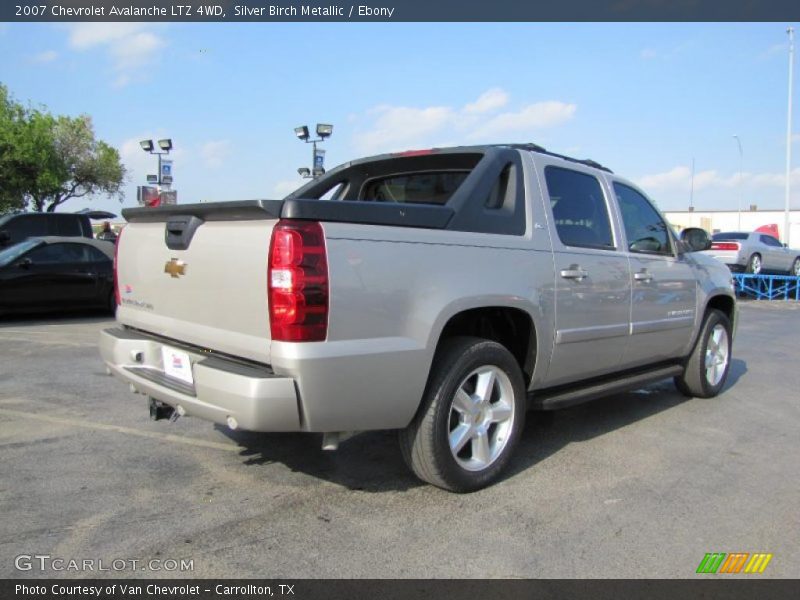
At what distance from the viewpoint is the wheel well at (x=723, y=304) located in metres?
6.05

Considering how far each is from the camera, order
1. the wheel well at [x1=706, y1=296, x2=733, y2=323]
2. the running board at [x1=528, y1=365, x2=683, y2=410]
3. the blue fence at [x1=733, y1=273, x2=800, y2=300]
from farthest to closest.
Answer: the blue fence at [x1=733, y1=273, x2=800, y2=300] → the wheel well at [x1=706, y1=296, x2=733, y2=323] → the running board at [x1=528, y1=365, x2=683, y2=410]

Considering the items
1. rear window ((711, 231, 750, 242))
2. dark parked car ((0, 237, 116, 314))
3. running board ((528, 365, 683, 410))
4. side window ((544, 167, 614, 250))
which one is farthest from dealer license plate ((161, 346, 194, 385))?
rear window ((711, 231, 750, 242))

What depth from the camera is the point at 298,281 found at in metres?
2.74

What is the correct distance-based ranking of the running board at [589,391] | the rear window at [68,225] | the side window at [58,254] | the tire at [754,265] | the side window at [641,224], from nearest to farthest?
the running board at [589,391], the side window at [641,224], the side window at [58,254], the rear window at [68,225], the tire at [754,265]

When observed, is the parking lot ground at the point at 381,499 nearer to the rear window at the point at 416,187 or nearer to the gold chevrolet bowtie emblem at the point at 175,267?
the gold chevrolet bowtie emblem at the point at 175,267

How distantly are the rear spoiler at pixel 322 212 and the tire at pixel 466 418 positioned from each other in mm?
706

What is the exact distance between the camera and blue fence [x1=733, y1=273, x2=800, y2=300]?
18.1 m

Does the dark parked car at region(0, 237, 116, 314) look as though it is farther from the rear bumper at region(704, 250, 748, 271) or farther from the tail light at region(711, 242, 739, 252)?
the tail light at region(711, 242, 739, 252)

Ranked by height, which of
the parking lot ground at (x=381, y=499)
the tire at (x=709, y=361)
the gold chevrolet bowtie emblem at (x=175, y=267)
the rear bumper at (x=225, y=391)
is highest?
the gold chevrolet bowtie emblem at (x=175, y=267)

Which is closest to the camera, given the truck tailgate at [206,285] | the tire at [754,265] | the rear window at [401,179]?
the truck tailgate at [206,285]

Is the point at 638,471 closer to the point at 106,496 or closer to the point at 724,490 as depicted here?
the point at 724,490

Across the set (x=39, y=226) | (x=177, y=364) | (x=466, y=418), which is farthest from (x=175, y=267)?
(x=39, y=226)

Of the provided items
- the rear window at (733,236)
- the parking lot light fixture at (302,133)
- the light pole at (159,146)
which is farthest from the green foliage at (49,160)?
the rear window at (733,236)

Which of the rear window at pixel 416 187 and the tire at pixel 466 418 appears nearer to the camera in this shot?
the tire at pixel 466 418
